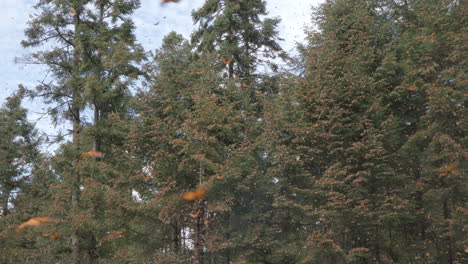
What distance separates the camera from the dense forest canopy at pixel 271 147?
8984mm

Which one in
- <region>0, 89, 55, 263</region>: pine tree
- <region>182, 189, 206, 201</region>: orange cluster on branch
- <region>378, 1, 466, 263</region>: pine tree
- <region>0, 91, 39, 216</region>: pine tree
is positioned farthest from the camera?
<region>0, 91, 39, 216</region>: pine tree

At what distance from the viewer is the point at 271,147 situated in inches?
404

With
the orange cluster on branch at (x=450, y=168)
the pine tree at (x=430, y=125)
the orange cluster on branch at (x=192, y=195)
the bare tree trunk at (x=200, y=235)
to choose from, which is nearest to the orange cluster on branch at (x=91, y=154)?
the orange cluster on branch at (x=192, y=195)

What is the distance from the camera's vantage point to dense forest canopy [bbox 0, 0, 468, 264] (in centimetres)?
898

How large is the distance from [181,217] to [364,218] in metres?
4.71

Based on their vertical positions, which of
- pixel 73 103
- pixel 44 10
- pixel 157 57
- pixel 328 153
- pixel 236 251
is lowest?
pixel 236 251

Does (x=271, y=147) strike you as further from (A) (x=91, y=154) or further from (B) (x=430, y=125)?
(A) (x=91, y=154)

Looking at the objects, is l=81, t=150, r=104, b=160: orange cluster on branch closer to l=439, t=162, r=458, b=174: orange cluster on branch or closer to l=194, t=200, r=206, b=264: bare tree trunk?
l=194, t=200, r=206, b=264: bare tree trunk

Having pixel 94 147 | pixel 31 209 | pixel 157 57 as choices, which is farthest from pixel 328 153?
pixel 31 209

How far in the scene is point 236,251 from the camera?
1055 centimetres

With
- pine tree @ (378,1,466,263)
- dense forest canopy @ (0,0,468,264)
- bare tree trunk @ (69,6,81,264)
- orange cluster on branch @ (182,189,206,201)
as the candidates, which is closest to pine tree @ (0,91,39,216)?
bare tree trunk @ (69,6,81,264)

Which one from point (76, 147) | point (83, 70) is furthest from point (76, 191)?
point (83, 70)

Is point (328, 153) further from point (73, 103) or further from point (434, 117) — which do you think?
point (73, 103)

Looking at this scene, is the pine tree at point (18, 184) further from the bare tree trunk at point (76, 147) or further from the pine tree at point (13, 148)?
the bare tree trunk at point (76, 147)
